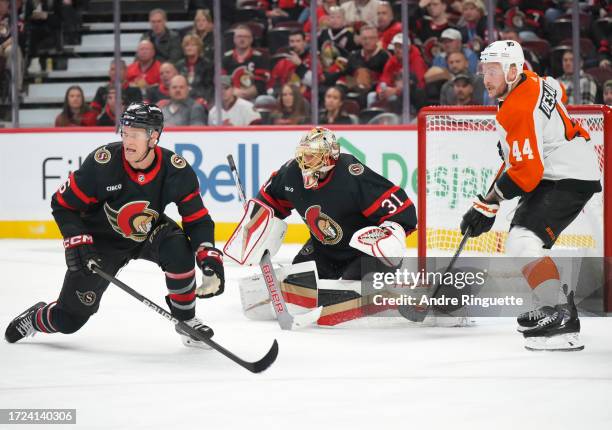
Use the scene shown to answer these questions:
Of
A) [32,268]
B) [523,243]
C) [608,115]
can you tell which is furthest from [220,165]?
[523,243]

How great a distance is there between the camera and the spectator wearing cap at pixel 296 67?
690cm

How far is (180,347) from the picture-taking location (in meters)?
3.72

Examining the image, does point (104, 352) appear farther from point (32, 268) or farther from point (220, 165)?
point (220, 165)

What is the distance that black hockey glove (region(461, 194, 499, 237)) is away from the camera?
3758mm

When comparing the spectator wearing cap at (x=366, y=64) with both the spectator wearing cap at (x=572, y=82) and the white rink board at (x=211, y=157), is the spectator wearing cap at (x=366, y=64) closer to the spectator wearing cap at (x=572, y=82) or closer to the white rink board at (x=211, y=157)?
the white rink board at (x=211, y=157)

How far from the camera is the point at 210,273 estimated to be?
3479 millimetres

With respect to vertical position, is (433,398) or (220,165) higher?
(220,165)

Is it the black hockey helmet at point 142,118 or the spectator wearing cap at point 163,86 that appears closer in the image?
the black hockey helmet at point 142,118

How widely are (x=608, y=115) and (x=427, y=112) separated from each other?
0.73 metres

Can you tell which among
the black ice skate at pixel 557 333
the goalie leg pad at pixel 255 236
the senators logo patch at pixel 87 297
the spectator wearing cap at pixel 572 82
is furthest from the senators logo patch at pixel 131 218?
the spectator wearing cap at pixel 572 82

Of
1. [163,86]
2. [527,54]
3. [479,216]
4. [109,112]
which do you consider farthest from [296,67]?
[479,216]

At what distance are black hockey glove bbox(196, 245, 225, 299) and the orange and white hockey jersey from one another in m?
0.98

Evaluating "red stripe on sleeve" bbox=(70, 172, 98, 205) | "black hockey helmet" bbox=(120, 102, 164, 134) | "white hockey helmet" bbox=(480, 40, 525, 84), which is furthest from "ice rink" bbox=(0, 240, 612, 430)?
"white hockey helmet" bbox=(480, 40, 525, 84)

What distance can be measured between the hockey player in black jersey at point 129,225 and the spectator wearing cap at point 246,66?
10.7 ft
